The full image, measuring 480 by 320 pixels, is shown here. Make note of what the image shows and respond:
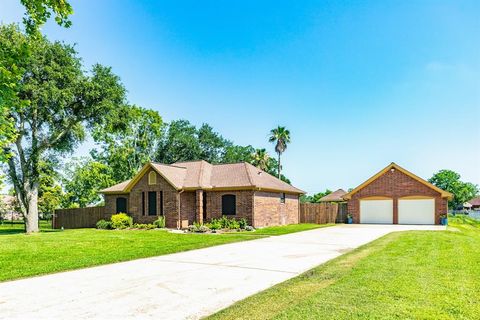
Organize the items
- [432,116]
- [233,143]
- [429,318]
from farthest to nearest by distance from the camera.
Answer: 1. [233,143]
2. [432,116]
3. [429,318]

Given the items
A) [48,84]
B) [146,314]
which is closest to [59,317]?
[146,314]

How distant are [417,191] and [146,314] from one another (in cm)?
2851

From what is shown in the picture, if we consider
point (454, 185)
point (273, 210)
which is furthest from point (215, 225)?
point (454, 185)

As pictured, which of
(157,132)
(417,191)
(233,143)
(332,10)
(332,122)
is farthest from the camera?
(233,143)

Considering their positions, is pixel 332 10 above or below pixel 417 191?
above

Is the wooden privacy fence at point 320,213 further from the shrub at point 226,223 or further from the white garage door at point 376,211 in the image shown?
the shrub at point 226,223

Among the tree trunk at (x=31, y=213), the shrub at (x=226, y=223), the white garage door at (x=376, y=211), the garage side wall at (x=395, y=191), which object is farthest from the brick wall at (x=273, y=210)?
the tree trunk at (x=31, y=213)

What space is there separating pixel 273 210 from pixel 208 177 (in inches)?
210

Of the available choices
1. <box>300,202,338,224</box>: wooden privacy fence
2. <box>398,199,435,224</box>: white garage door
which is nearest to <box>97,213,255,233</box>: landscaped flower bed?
<box>300,202,338,224</box>: wooden privacy fence

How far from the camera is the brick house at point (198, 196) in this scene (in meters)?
23.2

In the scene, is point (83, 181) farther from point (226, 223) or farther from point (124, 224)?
point (226, 223)

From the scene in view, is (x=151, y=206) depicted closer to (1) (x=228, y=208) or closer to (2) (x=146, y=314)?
(1) (x=228, y=208)

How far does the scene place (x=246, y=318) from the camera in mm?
5020

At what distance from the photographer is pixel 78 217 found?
29531mm
